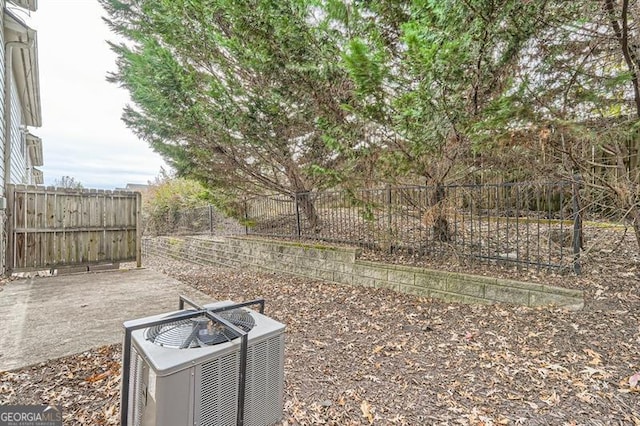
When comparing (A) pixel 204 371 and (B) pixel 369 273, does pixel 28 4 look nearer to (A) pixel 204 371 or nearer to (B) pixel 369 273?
(B) pixel 369 273

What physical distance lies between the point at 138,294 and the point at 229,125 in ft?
9.37

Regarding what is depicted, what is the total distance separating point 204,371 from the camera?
1.34m

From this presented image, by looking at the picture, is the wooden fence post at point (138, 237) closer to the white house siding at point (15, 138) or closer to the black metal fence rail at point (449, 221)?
the white house siding at point (15, 138)

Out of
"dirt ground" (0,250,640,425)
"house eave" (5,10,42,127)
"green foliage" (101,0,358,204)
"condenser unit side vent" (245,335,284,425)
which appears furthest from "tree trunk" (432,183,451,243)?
"house eave" (5,10,42,127)

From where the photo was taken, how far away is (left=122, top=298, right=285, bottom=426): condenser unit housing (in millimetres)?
1258

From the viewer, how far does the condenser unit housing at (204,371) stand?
4.13 ft

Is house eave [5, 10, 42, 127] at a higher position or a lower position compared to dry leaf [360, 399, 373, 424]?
higher

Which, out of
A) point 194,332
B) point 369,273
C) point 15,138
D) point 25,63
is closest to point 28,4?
point 25,63

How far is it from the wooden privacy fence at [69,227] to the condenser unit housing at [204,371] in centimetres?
589

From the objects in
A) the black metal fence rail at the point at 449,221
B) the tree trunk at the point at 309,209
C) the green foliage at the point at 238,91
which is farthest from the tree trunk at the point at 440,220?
the tree trunk at the point at 309,209

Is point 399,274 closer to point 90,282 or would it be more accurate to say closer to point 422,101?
point 422,101

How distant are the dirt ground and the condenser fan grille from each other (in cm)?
72

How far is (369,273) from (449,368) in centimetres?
222

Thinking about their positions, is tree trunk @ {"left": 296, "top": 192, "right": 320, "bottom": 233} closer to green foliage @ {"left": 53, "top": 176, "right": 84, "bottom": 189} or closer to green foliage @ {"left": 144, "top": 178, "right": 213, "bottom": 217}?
green foliage @ {"left": 144, "top": 178, "right": 213, "bottom": 217}
